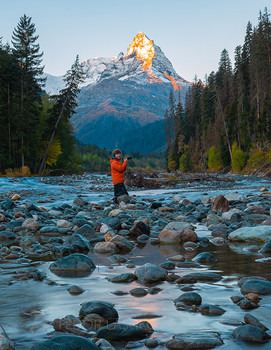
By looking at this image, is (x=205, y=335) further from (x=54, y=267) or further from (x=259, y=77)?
(x=259, y=77)

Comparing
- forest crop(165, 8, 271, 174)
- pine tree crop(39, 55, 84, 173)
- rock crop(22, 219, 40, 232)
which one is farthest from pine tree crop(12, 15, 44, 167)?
rock crop(22, 219, 40, 232)

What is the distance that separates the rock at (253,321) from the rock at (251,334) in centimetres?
11

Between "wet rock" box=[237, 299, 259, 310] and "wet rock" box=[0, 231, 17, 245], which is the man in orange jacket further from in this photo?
"wet rock" box=[237, 299, 259, 310]

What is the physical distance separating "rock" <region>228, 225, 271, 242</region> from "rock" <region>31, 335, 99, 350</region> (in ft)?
14.2

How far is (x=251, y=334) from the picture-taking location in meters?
2.25

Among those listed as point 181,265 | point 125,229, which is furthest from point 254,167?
point 181,265

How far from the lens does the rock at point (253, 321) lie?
7.83 ft

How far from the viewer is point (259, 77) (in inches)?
1857

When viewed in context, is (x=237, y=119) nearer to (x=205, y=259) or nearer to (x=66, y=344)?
(x=205, y=259)

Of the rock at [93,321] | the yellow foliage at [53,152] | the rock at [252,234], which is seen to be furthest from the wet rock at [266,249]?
the yellow foliage at [53,152]

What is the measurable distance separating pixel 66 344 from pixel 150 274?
1.81 meters

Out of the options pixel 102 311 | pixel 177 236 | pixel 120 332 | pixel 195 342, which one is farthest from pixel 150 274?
pixel 177 236

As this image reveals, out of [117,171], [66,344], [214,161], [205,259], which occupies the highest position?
[214,161]

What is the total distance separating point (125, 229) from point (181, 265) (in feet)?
9.74
